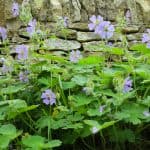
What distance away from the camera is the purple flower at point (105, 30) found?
1791mm

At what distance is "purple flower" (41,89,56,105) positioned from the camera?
161 centimetres

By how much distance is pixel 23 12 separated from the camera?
6.07 feet

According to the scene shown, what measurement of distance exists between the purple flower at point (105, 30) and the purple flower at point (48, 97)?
0.31 metres

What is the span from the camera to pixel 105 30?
70.9 inches

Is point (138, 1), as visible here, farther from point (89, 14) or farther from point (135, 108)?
point (135, 108)

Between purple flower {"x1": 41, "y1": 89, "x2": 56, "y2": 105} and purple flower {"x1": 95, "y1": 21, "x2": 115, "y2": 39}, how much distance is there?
31 centimetres

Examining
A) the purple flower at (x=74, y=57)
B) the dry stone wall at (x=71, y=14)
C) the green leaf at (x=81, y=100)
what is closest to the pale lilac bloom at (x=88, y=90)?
the green leaf at (x=81, y=100)

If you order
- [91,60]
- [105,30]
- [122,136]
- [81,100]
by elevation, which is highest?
[105,30]

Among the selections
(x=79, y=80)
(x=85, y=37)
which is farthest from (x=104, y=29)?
(x=85, y=37)

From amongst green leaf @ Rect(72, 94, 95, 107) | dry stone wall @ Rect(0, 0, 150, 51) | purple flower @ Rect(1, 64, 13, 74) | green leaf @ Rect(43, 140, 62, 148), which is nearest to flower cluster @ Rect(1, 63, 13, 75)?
purple flower @ Rect(1, 64, 13, 74)

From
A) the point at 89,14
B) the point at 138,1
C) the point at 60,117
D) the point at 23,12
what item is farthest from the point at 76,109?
the point at 138,1

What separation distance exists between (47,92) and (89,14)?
3114 millimetres

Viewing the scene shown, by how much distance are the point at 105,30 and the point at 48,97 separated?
1.15ft

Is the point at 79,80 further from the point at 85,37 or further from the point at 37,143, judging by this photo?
the point at 85,37
